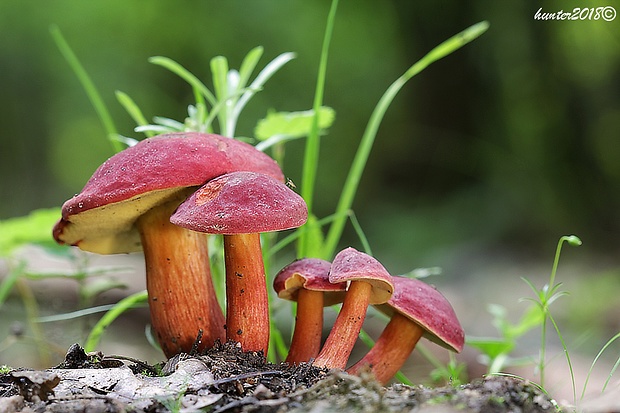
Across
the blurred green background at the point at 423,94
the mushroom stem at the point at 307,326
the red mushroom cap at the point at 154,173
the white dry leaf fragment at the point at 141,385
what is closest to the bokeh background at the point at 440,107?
the blurred green background at the point at 423,94

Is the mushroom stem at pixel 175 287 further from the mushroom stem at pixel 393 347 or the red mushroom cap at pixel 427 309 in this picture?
the red mushroom cap at pixel 427 309

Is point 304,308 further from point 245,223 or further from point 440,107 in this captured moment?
Result: point 440,107

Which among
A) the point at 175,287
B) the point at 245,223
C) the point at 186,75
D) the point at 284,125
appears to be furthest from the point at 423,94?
the point at 245,223

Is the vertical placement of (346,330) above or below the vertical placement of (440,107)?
below

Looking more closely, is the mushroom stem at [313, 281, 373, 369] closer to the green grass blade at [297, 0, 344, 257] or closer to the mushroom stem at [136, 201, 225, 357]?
the mushroom stem at [136, 201, 225, 357]

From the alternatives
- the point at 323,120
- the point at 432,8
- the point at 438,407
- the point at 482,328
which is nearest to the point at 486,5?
the point at 432,8

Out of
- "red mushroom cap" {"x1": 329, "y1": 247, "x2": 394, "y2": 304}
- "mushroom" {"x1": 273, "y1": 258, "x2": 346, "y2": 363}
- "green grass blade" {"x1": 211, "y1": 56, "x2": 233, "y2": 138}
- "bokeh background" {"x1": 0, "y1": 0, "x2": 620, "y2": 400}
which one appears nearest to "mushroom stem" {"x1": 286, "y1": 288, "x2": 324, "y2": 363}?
"mushroom" {"x1": 273, "y1": 258, "x2": 346, "y2": 363}
